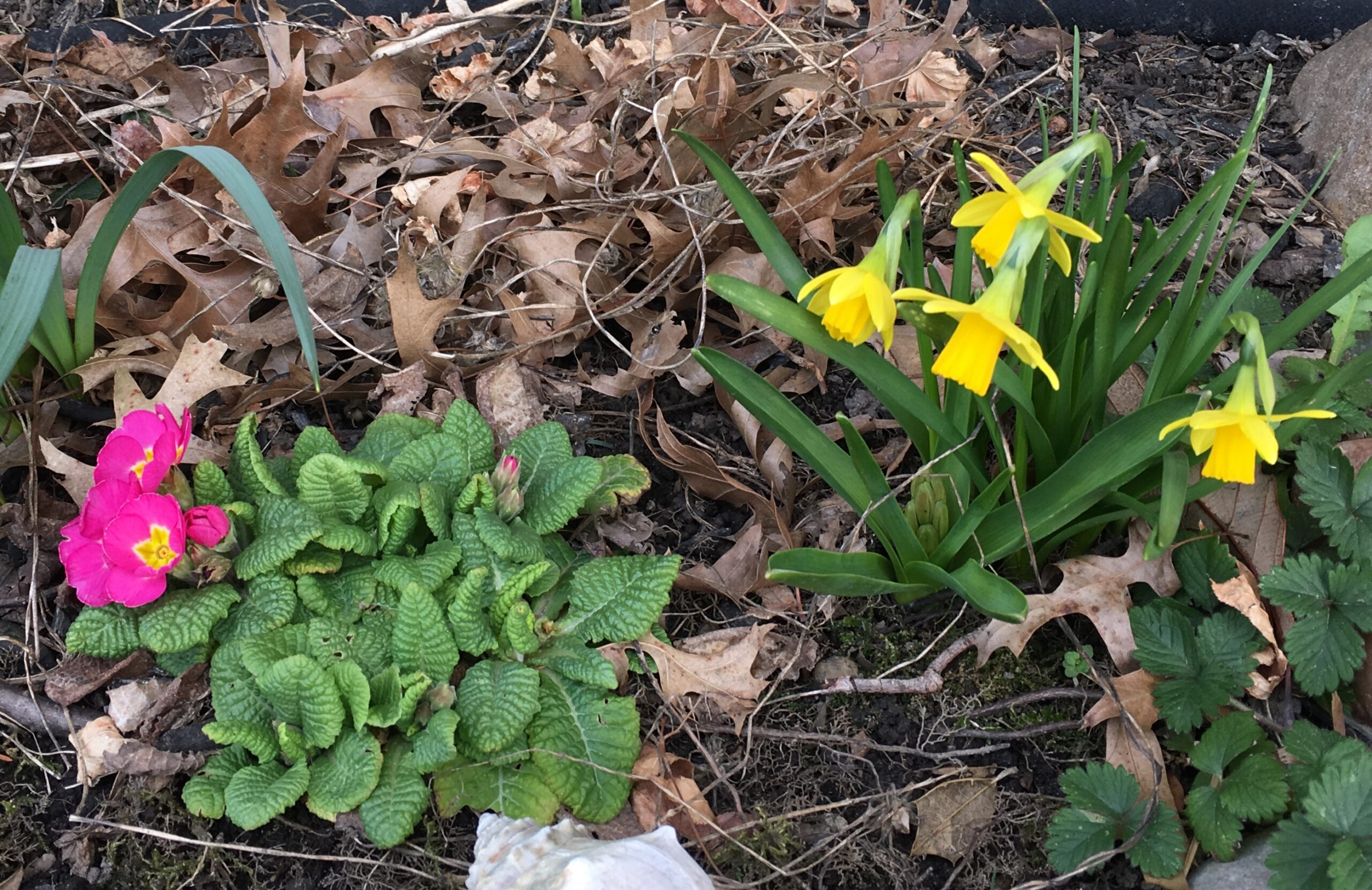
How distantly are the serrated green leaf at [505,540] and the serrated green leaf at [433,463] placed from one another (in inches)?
3.9

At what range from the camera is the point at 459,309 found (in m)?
2.05

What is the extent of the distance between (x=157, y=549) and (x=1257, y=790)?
1571 millimetres

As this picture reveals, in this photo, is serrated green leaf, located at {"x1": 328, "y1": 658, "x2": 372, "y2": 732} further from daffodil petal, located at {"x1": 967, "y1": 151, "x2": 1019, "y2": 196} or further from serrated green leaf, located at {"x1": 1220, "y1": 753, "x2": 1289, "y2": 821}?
serrated green leaf, located at {"x1": 1220, "y1": 753, "x2": 1289, "y2": 821}

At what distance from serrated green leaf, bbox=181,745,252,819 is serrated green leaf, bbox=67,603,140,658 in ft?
0.75

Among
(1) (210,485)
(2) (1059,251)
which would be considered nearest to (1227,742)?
(2) (1059,251)

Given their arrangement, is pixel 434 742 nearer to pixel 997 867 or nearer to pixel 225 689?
pixel 225 689

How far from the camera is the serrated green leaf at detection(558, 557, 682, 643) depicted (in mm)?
1534

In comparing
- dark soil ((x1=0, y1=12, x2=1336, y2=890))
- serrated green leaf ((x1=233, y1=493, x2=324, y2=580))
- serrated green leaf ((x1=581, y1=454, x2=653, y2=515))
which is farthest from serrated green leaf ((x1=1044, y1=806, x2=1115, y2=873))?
serrated green leaf ((x1=233, y1=493, x2=324, y2=580))

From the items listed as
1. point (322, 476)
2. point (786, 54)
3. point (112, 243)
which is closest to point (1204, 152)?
point (786, 54)

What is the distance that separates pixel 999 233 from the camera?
1.11 metres

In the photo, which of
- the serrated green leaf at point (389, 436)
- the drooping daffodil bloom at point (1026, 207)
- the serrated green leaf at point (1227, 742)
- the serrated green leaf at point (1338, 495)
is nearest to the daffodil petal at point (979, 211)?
the drooping daffodil bloom at point (1026, 207)

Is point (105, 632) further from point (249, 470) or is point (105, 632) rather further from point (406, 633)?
point (406, 633)

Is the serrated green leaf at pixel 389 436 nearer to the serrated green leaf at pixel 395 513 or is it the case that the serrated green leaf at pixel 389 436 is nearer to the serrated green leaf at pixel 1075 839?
the serrated green leaf at pixel 395 513

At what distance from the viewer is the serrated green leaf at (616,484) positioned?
1719mm
